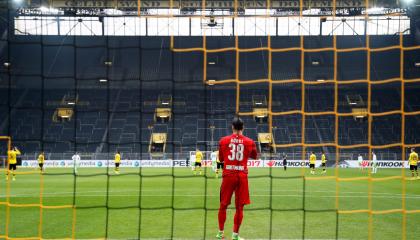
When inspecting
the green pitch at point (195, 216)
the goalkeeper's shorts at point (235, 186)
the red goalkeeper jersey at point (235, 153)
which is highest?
the red goalkeeper jersey at point (235, 153)

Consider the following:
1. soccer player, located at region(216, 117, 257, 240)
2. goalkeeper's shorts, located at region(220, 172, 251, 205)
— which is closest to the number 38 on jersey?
soccer player, located at region(216, 117, 257, 240)

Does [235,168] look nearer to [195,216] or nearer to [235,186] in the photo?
[235,186]

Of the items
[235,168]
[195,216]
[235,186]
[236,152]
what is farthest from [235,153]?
[195,216]

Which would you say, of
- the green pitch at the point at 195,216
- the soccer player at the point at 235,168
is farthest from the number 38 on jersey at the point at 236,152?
the green pitch at the point at 195,216

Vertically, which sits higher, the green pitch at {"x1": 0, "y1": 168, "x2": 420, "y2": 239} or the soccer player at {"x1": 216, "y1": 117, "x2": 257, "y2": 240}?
the soccer player at {"x1": 216, "y1": 117, "x2": 257, "y2": 240}

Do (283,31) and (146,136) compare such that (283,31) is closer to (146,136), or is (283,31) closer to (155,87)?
(155,87)

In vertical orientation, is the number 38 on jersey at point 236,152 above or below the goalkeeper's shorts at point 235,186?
above

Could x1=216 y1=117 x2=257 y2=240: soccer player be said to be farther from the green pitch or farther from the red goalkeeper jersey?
the green pitch

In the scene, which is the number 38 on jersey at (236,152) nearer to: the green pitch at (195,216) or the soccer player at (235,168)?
the soccer player at (235,168)

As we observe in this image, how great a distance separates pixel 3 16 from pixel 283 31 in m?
23.8


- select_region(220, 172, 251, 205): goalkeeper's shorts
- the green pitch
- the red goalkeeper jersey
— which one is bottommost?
the green pitch

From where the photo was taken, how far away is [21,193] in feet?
50.1

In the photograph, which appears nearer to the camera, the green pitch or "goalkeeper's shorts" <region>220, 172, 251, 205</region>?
"goalkeeper's shorts" <region>220, 172, 251, 205</region>

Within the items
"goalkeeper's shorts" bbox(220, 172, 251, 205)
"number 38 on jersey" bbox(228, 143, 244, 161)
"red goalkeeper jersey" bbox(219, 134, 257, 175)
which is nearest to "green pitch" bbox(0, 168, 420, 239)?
"goalkeeper's shorts" bbox(220, 172, 251, 205)
